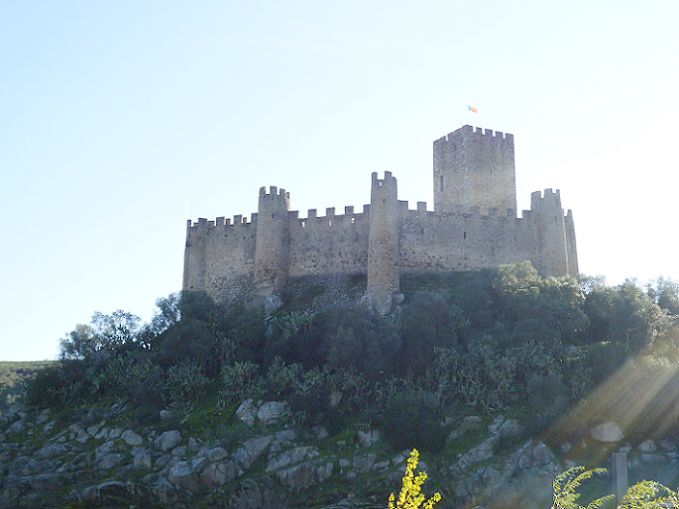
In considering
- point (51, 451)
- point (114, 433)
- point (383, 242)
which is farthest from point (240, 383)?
point (383, 242)

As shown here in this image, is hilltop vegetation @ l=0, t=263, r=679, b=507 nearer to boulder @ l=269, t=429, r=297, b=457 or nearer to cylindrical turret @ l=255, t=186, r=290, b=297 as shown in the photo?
boulder @ l=269, t=429, r=297, b=457

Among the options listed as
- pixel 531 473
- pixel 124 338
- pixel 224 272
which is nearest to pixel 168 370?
Answer: pixel 124 338

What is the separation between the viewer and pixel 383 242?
175 feet

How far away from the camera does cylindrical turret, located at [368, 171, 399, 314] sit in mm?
A: 52531

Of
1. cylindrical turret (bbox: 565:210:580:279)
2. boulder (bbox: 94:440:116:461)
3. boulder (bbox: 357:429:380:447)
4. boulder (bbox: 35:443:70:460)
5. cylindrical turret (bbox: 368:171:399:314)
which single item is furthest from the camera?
cylindrical turret (bbox: 565:210:580:279)

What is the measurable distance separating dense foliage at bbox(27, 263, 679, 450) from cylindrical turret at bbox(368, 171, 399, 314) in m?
1.36

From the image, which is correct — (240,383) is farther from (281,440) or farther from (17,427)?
(17,427)

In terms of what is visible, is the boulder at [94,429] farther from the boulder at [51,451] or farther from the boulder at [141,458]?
the boulder at [141,458]

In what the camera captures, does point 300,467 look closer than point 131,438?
Yes

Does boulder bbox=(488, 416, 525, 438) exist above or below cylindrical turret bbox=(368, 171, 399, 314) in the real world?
below

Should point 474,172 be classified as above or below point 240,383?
above

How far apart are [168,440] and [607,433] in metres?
20.6

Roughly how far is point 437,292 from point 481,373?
8.32 m

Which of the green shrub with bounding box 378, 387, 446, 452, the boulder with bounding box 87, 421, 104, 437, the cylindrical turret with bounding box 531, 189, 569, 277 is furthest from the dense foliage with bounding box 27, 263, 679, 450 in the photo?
the cylindrical turret with bounding box 531, 189, 569, 277
